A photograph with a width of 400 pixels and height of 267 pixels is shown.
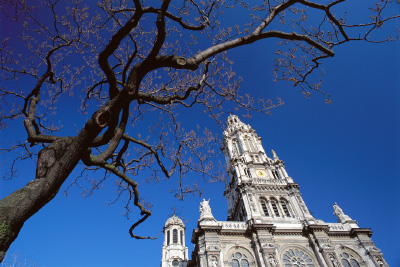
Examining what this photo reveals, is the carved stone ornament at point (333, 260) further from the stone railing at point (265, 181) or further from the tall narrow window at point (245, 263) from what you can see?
the stone railing at point (265, 181)

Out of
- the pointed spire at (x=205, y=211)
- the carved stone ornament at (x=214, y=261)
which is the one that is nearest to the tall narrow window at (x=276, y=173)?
the pointed spire at (x=205, y=211)

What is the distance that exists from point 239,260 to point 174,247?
60.1 feet

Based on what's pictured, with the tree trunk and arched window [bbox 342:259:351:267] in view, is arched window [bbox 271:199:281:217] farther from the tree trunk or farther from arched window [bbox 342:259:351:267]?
the tree trunk

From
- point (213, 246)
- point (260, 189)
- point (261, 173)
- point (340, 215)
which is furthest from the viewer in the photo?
point (261, 173)

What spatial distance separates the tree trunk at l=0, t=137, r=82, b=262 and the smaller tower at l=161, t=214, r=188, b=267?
36046mm

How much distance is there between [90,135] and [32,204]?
5.12 ft

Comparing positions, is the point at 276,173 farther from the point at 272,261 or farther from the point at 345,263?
the point at 272,261

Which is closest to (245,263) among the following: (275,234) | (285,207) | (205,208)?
(275,234)

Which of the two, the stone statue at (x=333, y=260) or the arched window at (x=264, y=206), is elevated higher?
the arched window at (x=264, y=206)

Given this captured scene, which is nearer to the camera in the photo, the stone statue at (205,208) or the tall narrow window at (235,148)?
the stone statue at (205,208)

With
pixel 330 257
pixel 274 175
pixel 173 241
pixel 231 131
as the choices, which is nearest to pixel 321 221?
pixel 330 257

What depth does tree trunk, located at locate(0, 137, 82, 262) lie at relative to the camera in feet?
11.5

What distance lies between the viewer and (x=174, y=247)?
1537 inches

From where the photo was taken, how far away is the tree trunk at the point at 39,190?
11.5 ft
